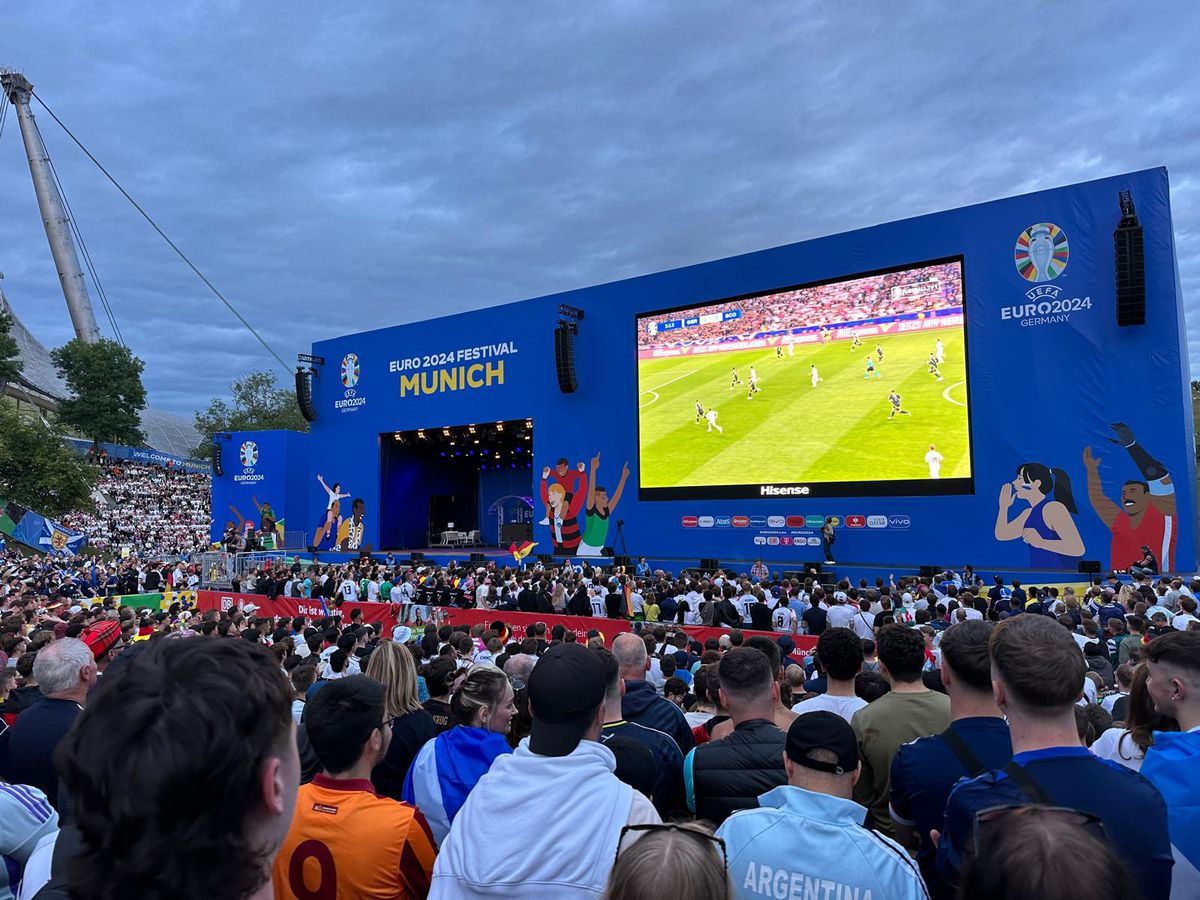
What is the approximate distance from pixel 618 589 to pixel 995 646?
1294cm

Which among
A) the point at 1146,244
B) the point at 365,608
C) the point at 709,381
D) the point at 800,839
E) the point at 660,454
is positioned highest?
the point at 1146,244

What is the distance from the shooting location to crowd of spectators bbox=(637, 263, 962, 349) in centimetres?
1892

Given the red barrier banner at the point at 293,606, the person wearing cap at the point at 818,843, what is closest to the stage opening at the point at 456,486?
the red barrier banner at the point at 293,606

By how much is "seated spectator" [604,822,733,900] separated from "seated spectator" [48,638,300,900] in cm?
65

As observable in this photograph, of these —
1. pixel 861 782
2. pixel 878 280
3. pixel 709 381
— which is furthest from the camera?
pixel 709 381

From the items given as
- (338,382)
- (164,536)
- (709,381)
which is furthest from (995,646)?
(164,536)

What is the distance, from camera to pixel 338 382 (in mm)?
32594

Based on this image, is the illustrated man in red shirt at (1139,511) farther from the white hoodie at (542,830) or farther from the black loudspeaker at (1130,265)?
the white hoodie at (542,830)

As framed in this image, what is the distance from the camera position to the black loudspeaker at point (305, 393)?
32.4 m

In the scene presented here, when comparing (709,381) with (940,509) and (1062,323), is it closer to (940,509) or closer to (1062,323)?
(940,509)

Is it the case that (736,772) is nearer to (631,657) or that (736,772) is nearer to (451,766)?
(451,766)

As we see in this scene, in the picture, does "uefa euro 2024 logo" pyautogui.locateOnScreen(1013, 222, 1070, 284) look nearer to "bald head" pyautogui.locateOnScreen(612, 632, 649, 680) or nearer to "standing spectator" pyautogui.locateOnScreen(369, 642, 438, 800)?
"bald head" pyautogui.locateOnScreen(612, 632, 649, 680)

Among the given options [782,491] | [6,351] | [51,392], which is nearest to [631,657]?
[782,491]

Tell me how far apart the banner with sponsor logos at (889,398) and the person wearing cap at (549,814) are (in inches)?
707
